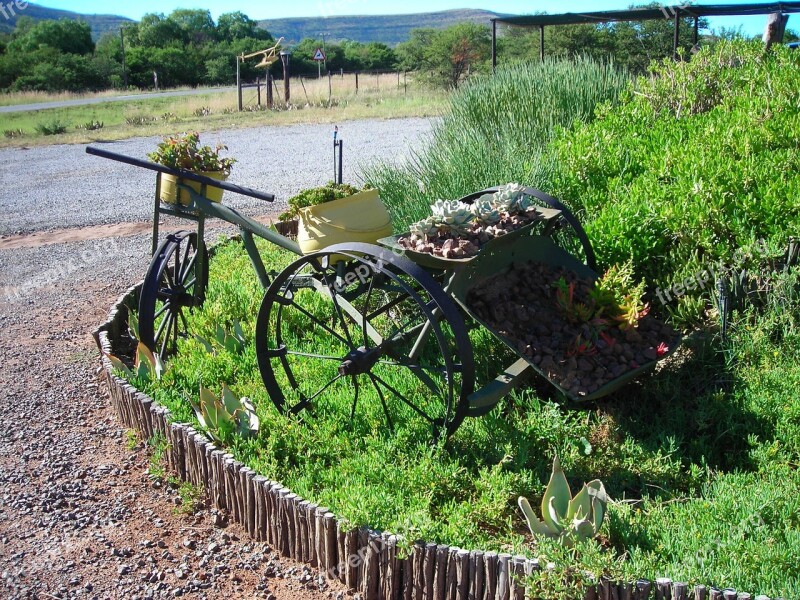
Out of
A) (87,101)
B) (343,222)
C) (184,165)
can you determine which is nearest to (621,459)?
(343,222)

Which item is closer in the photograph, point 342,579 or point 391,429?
point 342,579

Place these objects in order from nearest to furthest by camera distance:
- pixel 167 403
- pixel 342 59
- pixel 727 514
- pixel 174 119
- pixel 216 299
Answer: pixel 727 514 → pixel 167 403 → pixel 216 299 → pixel 174 119 → pixel 342 59

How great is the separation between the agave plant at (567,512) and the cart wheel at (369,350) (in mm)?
517

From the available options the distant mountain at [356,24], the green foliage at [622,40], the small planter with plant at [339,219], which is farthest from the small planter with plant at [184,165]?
the distant mountain at [356,24]

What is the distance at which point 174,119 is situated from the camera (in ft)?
74.7

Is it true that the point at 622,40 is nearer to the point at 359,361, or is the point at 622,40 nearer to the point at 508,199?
the point at 508,199

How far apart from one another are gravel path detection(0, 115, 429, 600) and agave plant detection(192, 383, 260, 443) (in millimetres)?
336

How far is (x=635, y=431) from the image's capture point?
3562mm

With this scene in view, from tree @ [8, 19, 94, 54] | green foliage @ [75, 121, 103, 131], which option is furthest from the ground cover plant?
tree @ [8, 19, 94, 54]

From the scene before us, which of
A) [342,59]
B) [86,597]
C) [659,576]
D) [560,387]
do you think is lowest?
[86,597]

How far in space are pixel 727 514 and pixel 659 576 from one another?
1.67 ft

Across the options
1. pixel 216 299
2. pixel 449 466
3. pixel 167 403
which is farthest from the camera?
pixel 216 299

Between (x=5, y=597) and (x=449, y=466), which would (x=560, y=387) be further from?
(x=5, y=597)

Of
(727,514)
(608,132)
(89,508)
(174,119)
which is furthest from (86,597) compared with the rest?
(174,119)
